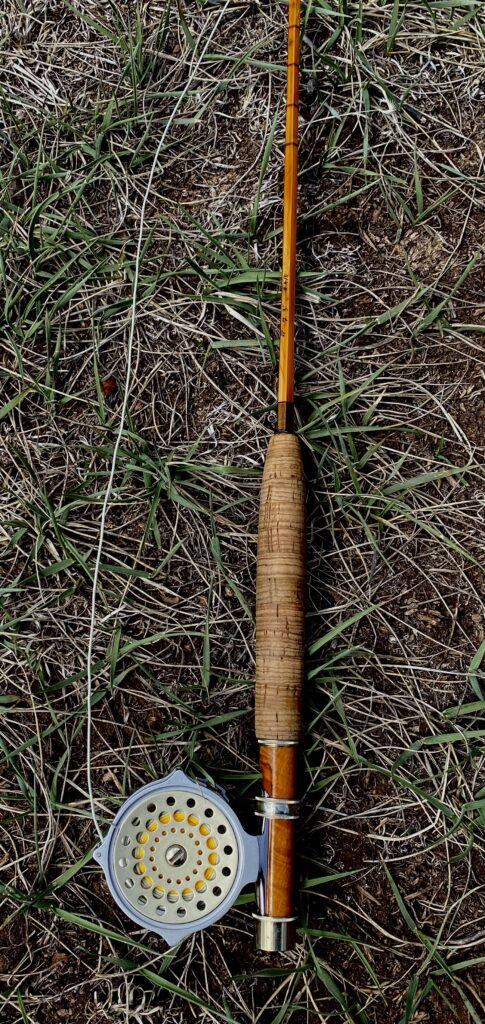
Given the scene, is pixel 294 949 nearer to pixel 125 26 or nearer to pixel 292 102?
pixel 292 102

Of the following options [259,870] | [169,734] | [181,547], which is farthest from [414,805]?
[181,547]

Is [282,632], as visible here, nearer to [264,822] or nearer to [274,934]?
[264,822]

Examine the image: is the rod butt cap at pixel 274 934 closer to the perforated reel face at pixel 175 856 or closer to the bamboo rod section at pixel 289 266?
the perforated reel face at pixel 175 856

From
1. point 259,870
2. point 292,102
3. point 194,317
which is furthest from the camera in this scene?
point 194,317

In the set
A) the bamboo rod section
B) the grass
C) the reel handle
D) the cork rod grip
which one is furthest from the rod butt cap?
the bamboo rod section

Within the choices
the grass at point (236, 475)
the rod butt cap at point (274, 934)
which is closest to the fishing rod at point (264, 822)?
the rod butt cap at point (274, 934)

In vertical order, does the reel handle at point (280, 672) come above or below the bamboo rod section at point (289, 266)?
below

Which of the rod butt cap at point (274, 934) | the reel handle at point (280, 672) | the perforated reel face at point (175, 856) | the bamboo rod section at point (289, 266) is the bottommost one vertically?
the rod butt cap at point (274, 934)
